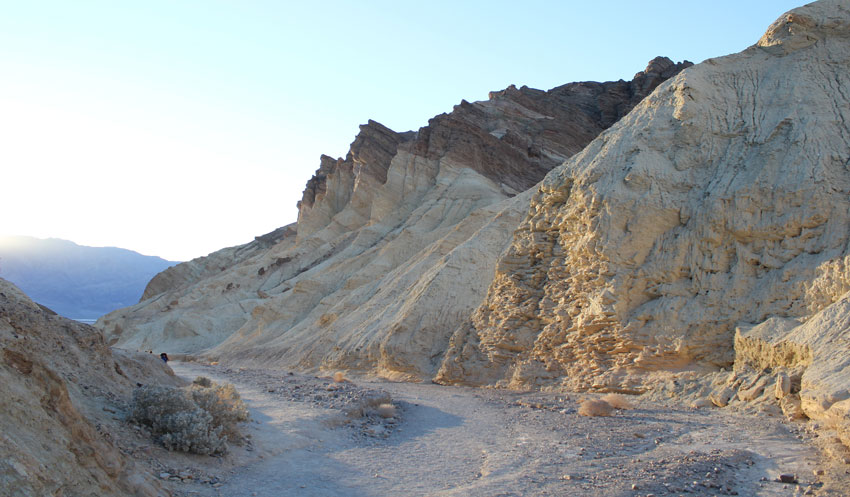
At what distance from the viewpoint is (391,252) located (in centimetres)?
3709

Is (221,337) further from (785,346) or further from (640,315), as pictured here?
(785,346)

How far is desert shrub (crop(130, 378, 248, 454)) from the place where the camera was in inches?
309

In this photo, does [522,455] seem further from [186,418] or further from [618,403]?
[186,418]

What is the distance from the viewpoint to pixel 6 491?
4367 millimetres

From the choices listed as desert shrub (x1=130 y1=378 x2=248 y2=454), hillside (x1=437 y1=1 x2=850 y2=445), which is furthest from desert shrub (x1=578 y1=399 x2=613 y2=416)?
desert shrub (x1=130 y1=378 x2=248 y2=454)

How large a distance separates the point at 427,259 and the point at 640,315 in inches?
660

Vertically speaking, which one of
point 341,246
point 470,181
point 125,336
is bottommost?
point 125,336

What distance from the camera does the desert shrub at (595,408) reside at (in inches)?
480

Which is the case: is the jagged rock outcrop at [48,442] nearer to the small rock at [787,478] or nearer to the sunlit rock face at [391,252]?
the small rock at [787,478]

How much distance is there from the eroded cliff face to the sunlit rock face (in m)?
5.88

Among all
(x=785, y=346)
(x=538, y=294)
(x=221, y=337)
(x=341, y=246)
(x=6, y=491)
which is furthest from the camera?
(x=341, y=246)

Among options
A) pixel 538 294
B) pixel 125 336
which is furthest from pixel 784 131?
pixel 125 336

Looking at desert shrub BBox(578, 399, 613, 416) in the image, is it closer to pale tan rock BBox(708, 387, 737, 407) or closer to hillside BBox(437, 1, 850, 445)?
pale tan rock BBox(708, 387, 737, 407)

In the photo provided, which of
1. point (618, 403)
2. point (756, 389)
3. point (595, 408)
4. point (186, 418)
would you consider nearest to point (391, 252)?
point (618, 403)
